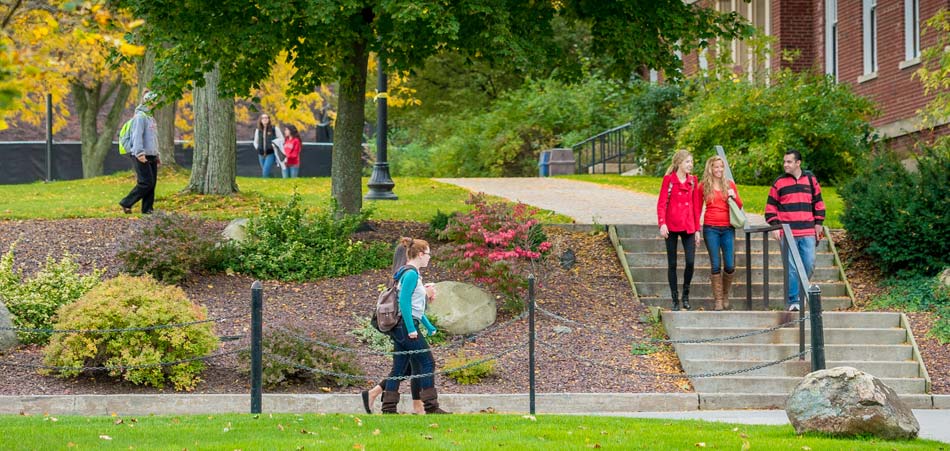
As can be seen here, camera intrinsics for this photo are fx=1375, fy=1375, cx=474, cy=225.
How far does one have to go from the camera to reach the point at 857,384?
9570 millimetres

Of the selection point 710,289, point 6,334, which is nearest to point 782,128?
point 710,289

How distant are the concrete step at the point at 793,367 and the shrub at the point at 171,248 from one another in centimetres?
562

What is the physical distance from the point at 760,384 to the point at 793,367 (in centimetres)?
50

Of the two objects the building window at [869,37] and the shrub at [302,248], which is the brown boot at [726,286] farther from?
the building window at [869,37]

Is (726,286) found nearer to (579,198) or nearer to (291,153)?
(579,198)

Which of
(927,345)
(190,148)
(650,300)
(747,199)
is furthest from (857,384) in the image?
(190,148)

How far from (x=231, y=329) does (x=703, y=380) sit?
475 cm

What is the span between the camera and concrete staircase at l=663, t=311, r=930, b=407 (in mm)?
12820

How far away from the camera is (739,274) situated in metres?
16.0

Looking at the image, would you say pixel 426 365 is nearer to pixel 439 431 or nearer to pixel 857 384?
pixel 439 431

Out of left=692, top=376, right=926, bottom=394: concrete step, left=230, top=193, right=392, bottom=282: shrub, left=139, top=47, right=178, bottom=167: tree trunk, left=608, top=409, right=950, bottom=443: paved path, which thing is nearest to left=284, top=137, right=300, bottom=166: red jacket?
left=139, top=47, right=178, bottom=167: tree trunk

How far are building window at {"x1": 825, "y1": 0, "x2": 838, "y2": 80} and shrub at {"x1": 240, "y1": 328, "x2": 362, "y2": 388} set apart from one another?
19.2 m

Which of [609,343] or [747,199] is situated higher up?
[747,199]

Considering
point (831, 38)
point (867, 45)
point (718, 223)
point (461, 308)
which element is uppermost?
point (831, 38)
